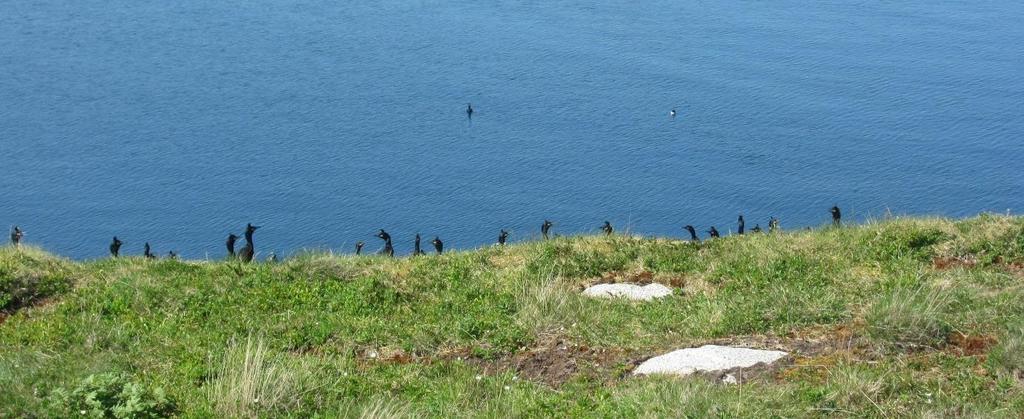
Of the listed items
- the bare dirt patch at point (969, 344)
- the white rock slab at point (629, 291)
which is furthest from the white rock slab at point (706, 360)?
the white rock slab at point (629, 291)

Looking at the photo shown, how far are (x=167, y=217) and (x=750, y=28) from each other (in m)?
34.7

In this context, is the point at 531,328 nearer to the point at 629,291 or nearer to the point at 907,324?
the point at 629,291

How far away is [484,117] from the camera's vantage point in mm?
50812

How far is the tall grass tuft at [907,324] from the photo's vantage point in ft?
35.7

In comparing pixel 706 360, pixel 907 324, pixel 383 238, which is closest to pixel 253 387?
pixel 706 360

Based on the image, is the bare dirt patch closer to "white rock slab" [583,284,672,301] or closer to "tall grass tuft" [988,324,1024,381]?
"tall grass tuft" [988,324,1024,381]

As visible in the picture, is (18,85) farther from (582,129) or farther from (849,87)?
(849,87)

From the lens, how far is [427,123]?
50094 millimetres

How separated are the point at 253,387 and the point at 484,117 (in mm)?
41579

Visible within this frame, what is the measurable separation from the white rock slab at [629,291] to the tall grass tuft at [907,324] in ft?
9.69

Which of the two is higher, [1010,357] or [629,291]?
[1010,357]

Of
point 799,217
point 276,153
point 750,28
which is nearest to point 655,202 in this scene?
point 799,217

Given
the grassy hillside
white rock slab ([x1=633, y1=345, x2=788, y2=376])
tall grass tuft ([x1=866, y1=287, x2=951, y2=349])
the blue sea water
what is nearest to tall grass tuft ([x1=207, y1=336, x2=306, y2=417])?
the grassy hillside

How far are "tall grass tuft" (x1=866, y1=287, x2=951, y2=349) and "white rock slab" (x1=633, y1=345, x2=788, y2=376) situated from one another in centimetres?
92
